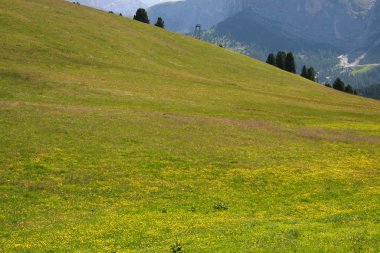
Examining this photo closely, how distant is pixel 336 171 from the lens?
35.5 m

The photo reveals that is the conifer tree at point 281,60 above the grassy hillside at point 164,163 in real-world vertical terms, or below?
above

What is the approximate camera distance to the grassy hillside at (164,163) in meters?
19.1

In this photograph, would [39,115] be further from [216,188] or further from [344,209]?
[344,209]

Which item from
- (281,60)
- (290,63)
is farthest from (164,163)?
(290,63)

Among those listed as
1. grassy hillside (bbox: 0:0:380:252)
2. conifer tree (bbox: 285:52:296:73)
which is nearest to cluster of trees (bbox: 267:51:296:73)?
conifer tree (bbox: 285:52:296:73)

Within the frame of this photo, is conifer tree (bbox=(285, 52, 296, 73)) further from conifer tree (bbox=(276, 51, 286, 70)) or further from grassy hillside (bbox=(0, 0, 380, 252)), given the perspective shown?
grassy hillside (bbox=(0, 0, 380, 252))

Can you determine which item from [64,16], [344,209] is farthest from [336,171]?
[64,16]

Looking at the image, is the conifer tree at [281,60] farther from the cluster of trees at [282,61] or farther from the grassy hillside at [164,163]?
the grassy hillside at [164,163]

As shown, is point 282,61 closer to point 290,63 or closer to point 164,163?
point 290,63

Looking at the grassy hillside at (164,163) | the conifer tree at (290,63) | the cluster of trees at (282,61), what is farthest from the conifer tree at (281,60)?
the grassy hillside at (164,163)

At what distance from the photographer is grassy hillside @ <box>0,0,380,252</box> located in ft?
62.8

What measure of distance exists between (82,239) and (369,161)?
31.6 m

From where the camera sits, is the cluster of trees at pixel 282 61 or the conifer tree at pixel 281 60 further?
the cluster of trees at pixel 282 61

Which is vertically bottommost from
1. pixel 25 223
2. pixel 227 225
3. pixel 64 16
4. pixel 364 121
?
pixel 25 223
